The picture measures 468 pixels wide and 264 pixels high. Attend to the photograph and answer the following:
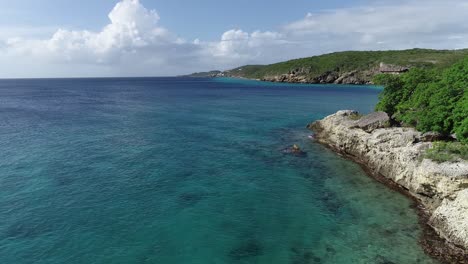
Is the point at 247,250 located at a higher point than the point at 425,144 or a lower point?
lower

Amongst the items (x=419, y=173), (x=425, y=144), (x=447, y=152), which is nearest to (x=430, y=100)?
(x=425, y=144)

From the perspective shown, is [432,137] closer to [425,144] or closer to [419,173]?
[425,144]

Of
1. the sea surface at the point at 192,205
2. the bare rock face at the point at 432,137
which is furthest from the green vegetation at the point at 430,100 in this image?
the sea surface at the point at 192,205

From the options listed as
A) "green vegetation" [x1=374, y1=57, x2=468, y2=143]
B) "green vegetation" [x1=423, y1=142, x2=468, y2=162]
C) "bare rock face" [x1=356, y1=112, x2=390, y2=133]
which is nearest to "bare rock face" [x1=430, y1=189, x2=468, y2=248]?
"green vegetation" [x1=423, y1=142, x2=468, y2=162]

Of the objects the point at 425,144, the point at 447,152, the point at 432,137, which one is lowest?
the point at 447,152

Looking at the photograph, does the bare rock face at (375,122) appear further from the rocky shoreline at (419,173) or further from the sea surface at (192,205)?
the sea surface at (192,205)

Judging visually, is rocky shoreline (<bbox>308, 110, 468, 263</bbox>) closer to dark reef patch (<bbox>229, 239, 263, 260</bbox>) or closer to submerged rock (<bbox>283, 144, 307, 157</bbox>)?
submerged rock (<bbox>283, 144, 307, 157</bbox>)
